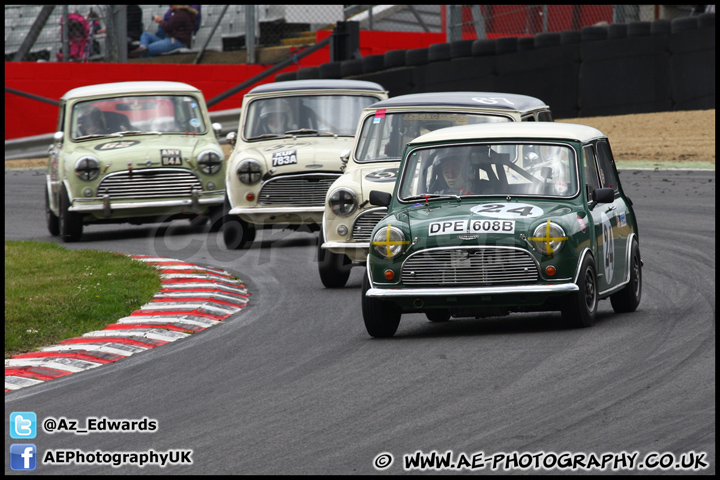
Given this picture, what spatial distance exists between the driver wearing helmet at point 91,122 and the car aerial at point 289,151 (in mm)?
2119

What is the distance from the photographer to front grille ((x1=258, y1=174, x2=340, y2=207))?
1316 cm

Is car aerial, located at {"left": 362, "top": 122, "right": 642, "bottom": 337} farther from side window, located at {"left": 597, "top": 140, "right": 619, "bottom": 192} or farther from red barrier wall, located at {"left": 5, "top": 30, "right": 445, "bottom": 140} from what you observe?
red barrier wall, located at {"left": 5, "top": 30, "right": 445, "bottom": 140}

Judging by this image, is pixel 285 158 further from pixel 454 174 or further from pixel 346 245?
pixel 454 174

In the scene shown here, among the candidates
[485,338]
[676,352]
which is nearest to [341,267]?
[485,338]

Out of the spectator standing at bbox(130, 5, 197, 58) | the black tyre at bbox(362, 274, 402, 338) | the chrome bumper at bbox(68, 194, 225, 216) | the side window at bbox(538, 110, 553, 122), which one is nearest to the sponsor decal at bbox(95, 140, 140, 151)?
the chrome bumper at bbox(68, 194, 225, 216)

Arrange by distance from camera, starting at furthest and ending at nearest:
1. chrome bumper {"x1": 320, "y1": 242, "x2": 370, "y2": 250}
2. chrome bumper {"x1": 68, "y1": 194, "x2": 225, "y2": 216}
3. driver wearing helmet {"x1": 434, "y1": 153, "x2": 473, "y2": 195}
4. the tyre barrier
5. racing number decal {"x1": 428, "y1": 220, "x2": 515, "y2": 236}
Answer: chrome bumper {"x1": 68, "y1": 194, "x2": 225, "y2": 216} < chrome bumper {"x1": 320, "y1": 242, "x2": 370, "y2": 250} < driver wearing helmet {"x1": 434, "y1": 153, "x2": 473, "y2": 195} < racing number decal {"x1": 428, "y1": 220, "x2": 515, "y2": 236} < the tyre barrier

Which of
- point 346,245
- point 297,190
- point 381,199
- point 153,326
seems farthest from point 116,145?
point 381,199

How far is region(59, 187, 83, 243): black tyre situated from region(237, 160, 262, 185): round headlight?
102 inches

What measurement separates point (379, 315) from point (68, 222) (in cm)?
756

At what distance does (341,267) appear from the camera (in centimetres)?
1114

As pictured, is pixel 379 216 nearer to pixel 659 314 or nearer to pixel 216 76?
pixel 659 314

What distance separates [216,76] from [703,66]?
1000 centimetres

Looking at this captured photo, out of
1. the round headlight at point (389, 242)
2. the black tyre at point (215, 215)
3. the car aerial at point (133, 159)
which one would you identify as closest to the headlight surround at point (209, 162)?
the car aerial at point (133, 159)

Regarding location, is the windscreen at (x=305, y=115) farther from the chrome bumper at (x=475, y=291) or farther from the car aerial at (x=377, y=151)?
the chrome bumper at (x=475, y=291)
